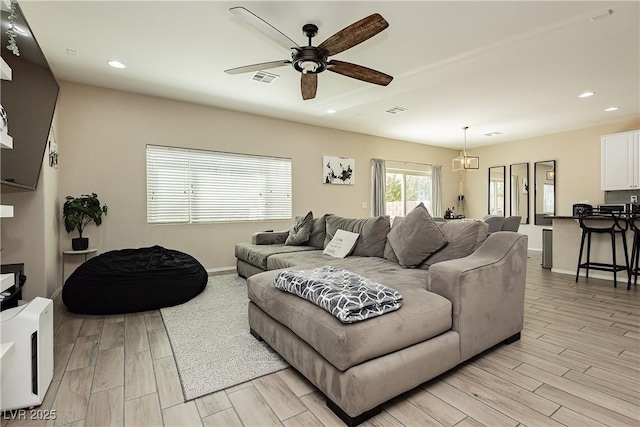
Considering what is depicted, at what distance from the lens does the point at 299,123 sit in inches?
239

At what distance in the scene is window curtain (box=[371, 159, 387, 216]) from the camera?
7.18m

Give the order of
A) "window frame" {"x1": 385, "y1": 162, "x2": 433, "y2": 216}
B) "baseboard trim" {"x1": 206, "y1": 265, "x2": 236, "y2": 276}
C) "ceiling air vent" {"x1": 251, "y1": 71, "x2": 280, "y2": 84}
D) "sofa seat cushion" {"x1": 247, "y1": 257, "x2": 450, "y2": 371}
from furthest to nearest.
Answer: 1. "window frame" {"x1": 385, "y1": 162, "x2": 433, "y2": 216}
2. "baseboard trim" {"x1": 206, "y1": 265, "x2": 236, "y2": 276}
3. "ceiling air vent" {"x1": 251, "y1": 71, "x2": 280, "y2": 84}
4. "sofa seat cushion" {"x1": 247, "y1": 257, "x2": 450, "y2": 371}

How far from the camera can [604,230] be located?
14.0 feet

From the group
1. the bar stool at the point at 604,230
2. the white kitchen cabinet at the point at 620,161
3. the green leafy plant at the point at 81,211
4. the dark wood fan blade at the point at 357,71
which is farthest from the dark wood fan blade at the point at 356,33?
Result: the white kitchen cabinet at the point at 620,161

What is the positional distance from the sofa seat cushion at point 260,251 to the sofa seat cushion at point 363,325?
1685 mm

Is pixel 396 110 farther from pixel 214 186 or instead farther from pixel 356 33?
pixel 214 186

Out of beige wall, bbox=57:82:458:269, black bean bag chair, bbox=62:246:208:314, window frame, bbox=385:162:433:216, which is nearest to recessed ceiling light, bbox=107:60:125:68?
beige wall, bbox=57:82:458:269

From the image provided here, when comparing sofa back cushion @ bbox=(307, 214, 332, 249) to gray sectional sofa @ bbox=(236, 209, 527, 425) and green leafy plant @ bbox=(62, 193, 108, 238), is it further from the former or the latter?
green leafy plant @ bbox=(62, 193, 108, 238)

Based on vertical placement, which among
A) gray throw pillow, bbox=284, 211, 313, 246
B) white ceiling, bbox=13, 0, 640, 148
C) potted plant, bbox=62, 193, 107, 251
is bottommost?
gray throw pillow, bbox=284, 211, 313, 246

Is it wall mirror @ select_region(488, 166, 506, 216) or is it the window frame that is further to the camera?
wall mirror @ select_region(488, 166, 506, 216)

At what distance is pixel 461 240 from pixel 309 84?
6.72 ft

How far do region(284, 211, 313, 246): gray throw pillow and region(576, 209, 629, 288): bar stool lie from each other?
3.94 metres

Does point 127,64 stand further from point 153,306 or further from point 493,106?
point 493,106

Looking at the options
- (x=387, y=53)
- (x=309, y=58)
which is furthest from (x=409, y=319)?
(x=387, y=53)
